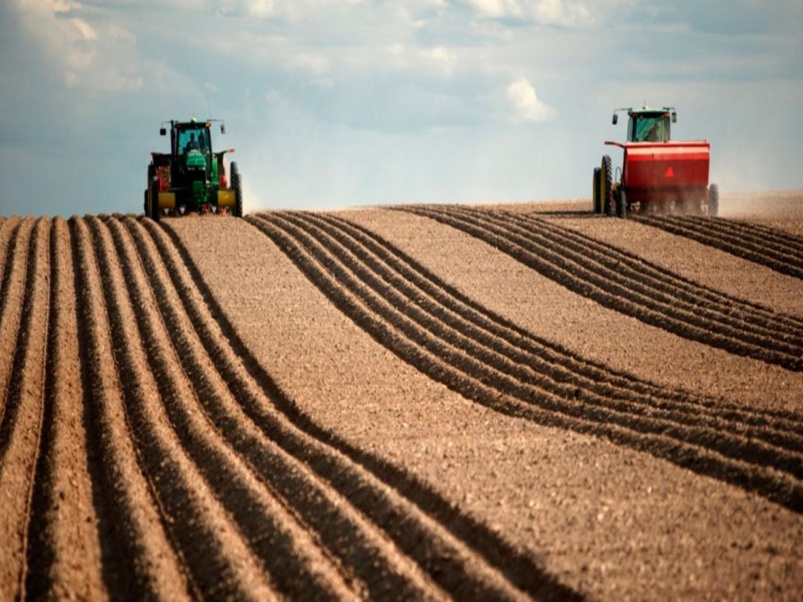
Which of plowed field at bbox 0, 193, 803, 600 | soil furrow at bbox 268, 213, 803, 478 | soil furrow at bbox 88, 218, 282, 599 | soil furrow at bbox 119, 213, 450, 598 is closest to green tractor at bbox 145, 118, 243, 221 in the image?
plowed field at bbox 0, 193, 803, 600

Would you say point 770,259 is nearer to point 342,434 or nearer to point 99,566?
point 342,434

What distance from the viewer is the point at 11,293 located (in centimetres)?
2080

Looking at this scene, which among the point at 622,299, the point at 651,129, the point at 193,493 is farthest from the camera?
the point at 651,129

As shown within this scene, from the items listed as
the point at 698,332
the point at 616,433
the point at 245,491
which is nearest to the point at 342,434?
the point at 245,491

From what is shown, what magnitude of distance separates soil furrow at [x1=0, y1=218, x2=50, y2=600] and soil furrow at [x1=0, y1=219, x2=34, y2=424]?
8cm

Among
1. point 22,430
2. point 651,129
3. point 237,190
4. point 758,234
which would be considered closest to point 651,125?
point 651,129

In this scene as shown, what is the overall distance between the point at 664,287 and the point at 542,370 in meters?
6.01

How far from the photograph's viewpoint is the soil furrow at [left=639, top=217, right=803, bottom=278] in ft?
75.3

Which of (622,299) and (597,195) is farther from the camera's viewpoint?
(597,195)

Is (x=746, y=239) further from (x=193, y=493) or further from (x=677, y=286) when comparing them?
(x=193, y=493)

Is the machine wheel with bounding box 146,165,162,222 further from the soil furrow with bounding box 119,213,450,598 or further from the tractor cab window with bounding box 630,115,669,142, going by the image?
the soil furrow with bounding box 119,213,450,598

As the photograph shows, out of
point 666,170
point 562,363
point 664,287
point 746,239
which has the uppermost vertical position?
point 666,170

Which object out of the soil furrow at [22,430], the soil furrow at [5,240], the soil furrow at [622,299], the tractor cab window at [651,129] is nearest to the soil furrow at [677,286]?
the soil furrow at [622,299]

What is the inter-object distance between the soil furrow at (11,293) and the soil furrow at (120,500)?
3.30 feet
